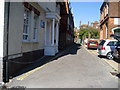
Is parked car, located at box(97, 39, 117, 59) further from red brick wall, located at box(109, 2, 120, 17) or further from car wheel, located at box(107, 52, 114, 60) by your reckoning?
red brick wall, located at box(109, 2, 120, 17)

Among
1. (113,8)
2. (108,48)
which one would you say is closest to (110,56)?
(108,48)

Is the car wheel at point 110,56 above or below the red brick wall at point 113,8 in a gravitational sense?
below

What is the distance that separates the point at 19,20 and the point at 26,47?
1.73m

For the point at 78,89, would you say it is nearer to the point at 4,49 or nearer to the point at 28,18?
the point at 4,49

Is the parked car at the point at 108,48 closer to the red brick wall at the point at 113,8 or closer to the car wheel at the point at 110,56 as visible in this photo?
the car wheel at the point at 110,56

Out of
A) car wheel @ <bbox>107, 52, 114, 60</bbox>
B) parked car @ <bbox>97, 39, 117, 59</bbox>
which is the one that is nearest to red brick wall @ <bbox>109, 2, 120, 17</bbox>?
parked car @ <bbox>97, 39, 117, 59</bbox>

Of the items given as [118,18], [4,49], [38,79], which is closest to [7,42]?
[4,49]

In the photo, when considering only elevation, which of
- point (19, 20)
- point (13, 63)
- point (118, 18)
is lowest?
point (13, 63)

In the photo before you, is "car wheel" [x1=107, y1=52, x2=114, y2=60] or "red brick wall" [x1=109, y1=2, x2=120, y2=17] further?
"red brick wall" [x1=109, y1=2, x2=120, y2=17]

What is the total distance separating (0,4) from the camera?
5.30 m

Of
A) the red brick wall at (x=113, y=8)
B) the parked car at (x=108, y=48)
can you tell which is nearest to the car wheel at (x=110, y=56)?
the parked car at (x=108, y=48)

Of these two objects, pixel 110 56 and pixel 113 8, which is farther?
pixel 113 8

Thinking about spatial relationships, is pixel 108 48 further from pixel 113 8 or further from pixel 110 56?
pixel 113 8

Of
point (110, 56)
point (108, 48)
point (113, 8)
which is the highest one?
point (113, 8)
